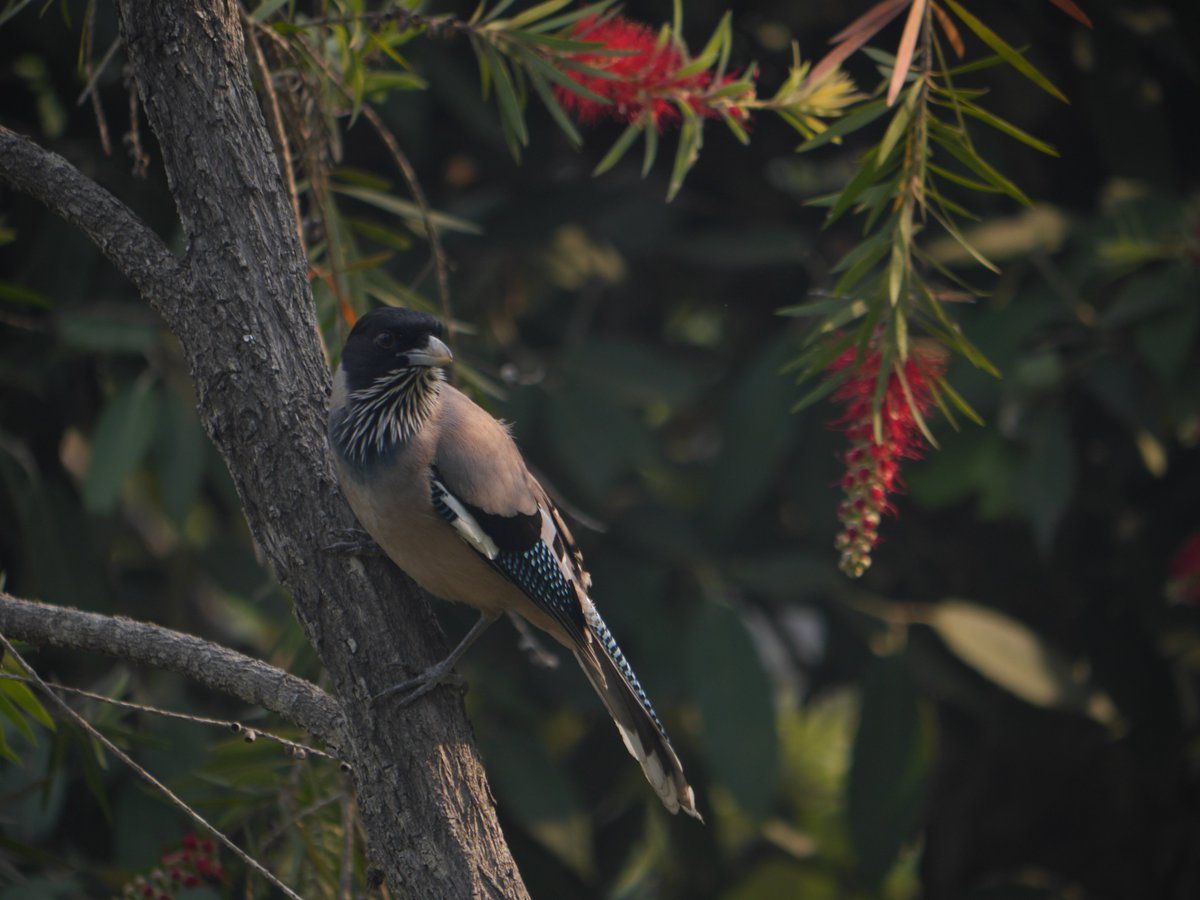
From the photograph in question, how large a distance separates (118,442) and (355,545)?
1657 mm

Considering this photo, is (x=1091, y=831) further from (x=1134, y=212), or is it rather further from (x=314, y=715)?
(x=314, y=715)

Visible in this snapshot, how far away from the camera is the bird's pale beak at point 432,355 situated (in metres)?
2.88

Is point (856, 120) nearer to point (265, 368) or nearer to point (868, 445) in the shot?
point (868, 445)

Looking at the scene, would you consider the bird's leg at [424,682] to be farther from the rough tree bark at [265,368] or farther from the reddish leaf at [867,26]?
the reddish leaf at [867,26]

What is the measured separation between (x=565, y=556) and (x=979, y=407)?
1715mm

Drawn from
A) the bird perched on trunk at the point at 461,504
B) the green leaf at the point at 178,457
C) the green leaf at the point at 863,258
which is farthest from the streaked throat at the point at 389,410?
the green leaf at the point at 863,258

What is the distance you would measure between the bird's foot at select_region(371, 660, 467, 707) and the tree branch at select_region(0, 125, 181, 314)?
0.86 metres

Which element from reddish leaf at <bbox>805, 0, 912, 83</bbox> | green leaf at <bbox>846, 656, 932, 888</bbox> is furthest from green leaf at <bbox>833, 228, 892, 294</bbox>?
green leaf at <bbox>846, 656, 932, 888</bbox>

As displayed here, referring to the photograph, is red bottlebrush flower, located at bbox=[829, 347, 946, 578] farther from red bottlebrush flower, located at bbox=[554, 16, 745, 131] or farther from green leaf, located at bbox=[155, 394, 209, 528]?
green leaf, located at bbox=[155, 394, 209, 528]

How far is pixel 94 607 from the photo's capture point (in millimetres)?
3777

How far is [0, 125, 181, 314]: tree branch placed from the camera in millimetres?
2322

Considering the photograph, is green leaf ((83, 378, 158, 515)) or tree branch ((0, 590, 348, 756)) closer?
tree branch ((0, 590, 348, 756))

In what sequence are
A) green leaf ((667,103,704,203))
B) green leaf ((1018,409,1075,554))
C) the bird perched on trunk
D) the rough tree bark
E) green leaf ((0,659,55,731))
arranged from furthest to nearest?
green leaf ((1018,409,1075,554))
the bird perched on trunk
green leaf ((667,103,704,203))
green leaf ((0,659,55,731))
the rough tree bark

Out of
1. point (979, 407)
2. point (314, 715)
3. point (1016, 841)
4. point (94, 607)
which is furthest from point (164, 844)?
point (1016, 841)
